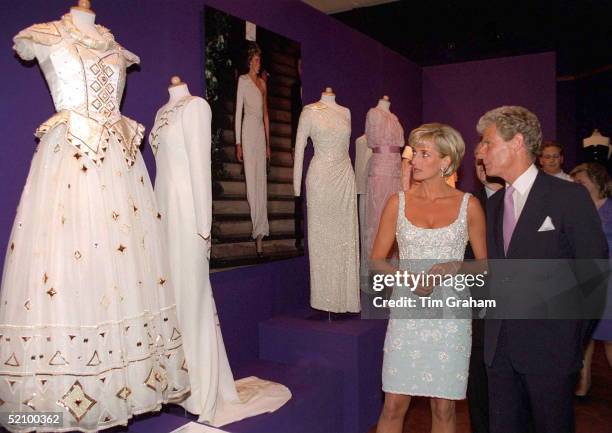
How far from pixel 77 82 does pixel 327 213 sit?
239 centimetres

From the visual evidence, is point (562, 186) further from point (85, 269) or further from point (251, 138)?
point (251, 138)

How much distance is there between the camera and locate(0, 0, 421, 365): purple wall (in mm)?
2797

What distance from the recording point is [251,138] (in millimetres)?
4348

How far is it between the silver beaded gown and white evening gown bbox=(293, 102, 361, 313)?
5.93 ft

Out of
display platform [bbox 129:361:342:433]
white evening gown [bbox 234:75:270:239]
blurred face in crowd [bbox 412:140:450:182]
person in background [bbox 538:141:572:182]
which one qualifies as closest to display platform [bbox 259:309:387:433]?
display platform [bbox 129:361:342:433]

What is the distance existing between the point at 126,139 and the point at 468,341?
181 cm

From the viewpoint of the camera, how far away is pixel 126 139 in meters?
2.54

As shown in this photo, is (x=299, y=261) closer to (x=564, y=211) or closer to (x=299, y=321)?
(x=299, y=321)

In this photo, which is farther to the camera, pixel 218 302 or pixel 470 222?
pixel 218 302

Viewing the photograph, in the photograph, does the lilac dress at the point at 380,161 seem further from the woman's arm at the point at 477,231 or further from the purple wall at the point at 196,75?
the woman's arm at the point at 477,231

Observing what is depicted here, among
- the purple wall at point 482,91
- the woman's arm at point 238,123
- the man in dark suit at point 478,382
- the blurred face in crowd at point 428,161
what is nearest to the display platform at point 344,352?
the man in dark suit at point 478,382

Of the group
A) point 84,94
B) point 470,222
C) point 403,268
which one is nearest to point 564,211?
point 470,222

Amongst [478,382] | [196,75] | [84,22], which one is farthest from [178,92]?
[478,382]

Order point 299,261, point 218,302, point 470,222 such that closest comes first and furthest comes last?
1. point 470,222
2. point 218,302
3. point 299,261
